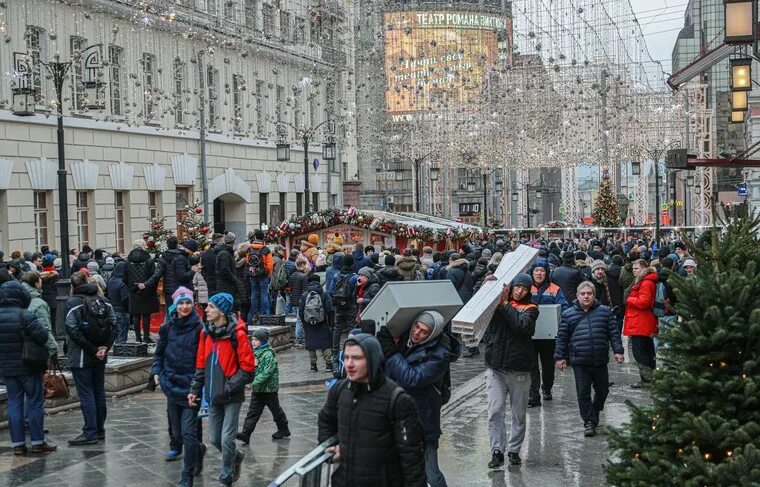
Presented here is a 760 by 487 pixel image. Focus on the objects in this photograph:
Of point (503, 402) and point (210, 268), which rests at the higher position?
point (210, 268)

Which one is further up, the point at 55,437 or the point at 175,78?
the point at 175,78

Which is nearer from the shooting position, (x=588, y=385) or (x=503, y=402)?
(x=503, y=402)

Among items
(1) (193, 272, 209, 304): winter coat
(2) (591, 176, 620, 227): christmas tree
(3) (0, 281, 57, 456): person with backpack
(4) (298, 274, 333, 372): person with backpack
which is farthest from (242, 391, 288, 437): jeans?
(2) (591, 176, 620, 227): christmas tree

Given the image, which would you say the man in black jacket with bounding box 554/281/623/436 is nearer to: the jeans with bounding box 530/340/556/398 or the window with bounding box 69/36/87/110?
the jeans with bounding box 530/340/556/398

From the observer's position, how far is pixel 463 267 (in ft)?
60.4

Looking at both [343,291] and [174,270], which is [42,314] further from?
[174,270]

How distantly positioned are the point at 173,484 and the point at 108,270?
11.7 m

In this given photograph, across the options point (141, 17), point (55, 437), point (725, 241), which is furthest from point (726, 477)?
point (141, 17)

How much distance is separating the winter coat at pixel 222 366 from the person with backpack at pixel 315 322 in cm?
652

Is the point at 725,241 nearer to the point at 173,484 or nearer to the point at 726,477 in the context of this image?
the point at 726,477

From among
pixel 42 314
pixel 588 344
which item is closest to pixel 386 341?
pixel 588 344

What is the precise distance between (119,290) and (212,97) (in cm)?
1764

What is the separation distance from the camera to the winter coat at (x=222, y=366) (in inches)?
373

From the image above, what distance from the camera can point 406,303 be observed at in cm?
820
